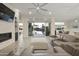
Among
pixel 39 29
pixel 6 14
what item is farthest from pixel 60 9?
pixel 6 14

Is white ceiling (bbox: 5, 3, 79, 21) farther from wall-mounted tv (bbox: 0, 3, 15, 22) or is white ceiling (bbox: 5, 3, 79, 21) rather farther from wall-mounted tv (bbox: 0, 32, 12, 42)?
wall-mounted tv (bbox: 0, 32, 12, 42)

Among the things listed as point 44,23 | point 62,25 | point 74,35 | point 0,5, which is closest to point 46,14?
point 44,23

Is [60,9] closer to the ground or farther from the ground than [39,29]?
farther from the ground

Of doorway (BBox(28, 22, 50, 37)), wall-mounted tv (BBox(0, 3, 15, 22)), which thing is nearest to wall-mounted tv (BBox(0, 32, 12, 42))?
wall-mounted tv (BBox(0, 3, 15, 22))

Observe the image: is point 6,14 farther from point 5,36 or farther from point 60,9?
point 60,9

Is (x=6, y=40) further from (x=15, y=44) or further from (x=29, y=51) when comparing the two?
(x=29, y=51)

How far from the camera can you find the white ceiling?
2.23m

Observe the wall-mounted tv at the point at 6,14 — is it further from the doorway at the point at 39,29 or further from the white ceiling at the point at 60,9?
the doorway at the point at 39,29

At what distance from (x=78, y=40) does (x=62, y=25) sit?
0.48m

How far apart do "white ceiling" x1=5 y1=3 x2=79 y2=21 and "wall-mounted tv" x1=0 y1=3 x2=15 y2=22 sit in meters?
0.12

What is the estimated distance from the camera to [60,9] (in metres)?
2.44

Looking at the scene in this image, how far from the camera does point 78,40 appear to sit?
7.97 feet

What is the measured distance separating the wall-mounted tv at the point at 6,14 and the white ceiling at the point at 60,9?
0.12 meters

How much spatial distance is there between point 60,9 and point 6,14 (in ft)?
3.76
